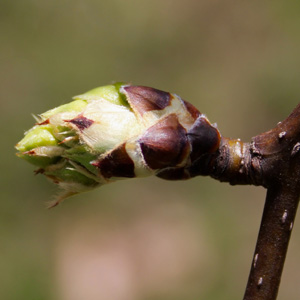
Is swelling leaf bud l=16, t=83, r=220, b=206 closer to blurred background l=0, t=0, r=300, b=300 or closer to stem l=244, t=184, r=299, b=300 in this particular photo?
stem l=244, t=184, r=299, b=300

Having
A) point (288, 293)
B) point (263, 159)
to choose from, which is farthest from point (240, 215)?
point (263, 159)

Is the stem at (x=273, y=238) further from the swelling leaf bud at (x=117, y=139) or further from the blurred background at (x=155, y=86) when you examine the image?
the blurred background at (x=155, y=86)

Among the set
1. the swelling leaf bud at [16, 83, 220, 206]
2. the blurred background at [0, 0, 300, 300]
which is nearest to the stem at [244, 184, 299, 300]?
the swelling leaf bud at [16, 83, 220, 206]

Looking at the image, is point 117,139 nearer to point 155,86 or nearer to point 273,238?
point 273,238

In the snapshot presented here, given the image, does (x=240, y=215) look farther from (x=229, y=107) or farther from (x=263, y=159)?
(x=263, y=159)

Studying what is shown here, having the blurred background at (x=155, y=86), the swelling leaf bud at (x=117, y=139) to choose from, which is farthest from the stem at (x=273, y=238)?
the blurred background at (x=155, y=86)

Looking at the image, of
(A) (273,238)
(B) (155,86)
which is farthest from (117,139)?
(B) (155,86)

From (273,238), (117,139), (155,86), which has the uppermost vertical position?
(155,86)
